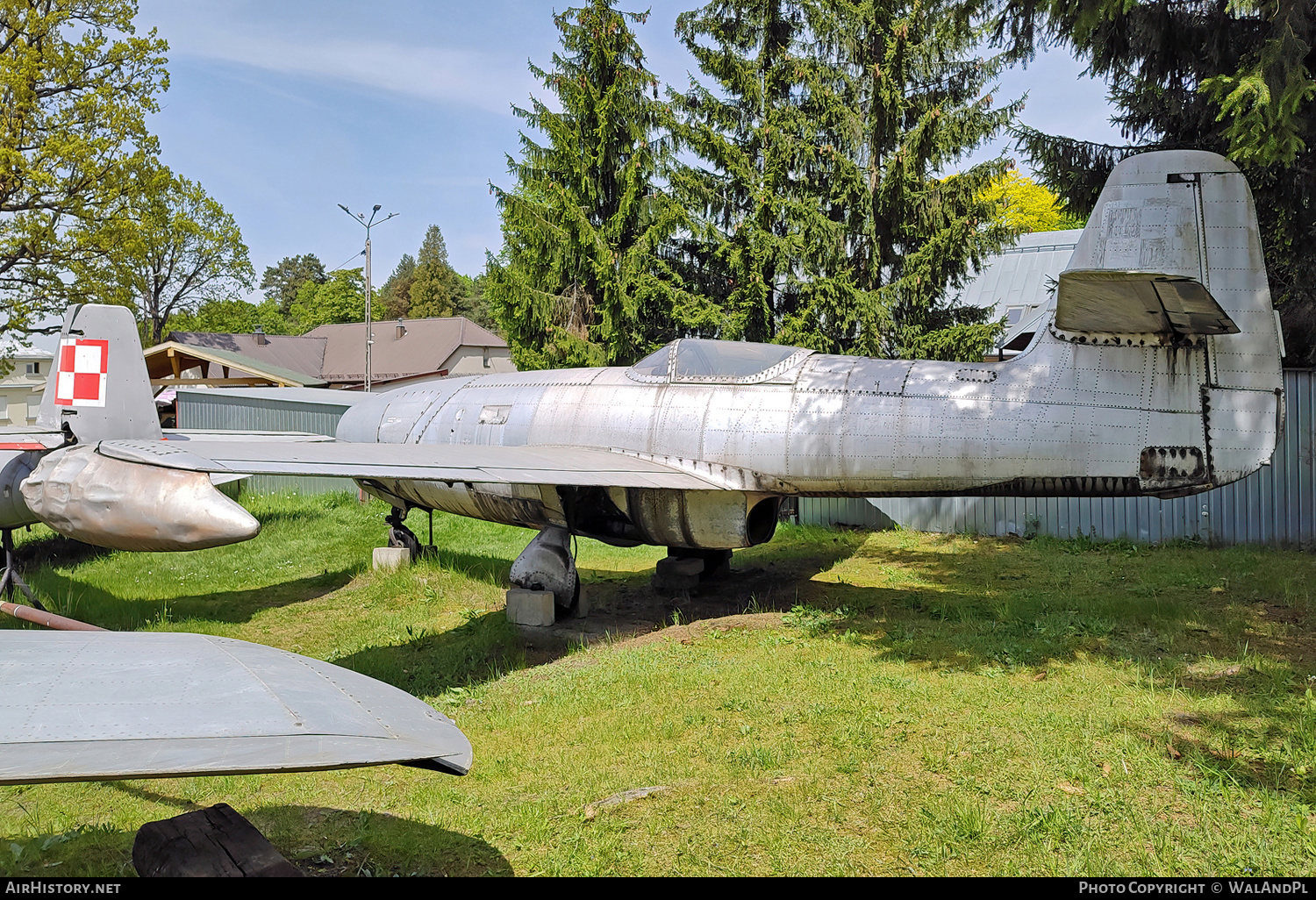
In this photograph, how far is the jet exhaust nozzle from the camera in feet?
27.2

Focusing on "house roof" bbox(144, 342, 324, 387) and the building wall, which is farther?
the building wall

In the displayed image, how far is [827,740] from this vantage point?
5777 mm

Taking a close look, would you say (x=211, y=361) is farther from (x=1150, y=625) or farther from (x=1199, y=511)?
(x=1150, y=625)

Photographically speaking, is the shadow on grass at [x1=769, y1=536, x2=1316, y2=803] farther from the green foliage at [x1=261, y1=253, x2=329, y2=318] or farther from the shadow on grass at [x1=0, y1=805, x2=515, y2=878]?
the green foliage at [x1=261, y1=253, x2=329, y2=318]

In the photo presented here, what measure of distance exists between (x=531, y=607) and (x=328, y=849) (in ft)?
16.2

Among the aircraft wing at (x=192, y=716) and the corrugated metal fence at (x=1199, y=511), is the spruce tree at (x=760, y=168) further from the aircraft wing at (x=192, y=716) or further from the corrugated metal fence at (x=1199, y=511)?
the aircraft wing at (x=192, y=716)

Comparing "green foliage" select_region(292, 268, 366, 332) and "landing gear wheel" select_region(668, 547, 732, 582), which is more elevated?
"green foliage" select_region(292, 268, 366, 332)

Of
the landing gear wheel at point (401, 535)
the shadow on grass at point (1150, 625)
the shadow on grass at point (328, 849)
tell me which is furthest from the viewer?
the landing gear wheel at point (401, 535)

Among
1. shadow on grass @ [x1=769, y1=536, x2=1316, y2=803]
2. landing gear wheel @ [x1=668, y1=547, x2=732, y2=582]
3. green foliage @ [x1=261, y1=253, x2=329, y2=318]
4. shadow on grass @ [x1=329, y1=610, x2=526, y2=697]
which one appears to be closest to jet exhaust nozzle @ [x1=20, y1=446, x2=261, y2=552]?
shadow on grass @ [x1=329, y1=610, x2=526, y2=697]

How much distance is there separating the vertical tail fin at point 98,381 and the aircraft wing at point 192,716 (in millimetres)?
8042

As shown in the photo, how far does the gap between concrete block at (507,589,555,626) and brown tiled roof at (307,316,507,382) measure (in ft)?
118

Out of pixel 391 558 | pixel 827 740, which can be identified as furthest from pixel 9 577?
pixel 827 740

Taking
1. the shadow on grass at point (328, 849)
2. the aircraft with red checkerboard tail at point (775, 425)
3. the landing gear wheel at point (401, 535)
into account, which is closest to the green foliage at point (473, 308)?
the landing gear wheel at point (401, 535)

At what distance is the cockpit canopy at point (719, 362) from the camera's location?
29.9 ft
